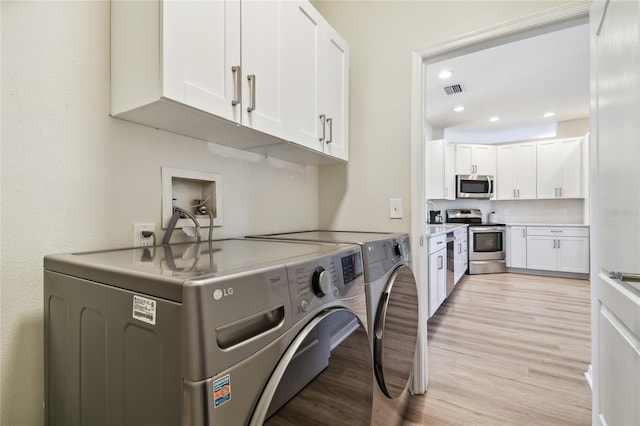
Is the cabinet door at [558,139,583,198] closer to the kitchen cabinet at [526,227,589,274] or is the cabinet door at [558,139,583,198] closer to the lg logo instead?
the kitchen cabinet at [526,227,589,274]

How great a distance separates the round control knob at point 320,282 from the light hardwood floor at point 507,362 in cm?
120

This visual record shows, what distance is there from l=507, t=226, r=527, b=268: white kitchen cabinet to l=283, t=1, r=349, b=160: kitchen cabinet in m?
4.64

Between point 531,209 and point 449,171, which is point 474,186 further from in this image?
point 531,209

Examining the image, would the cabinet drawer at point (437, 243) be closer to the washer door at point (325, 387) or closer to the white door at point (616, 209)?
the white door at point (616, 209)

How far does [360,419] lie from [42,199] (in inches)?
44.7

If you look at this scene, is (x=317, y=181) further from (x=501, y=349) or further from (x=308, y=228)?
(x=501, y=349)

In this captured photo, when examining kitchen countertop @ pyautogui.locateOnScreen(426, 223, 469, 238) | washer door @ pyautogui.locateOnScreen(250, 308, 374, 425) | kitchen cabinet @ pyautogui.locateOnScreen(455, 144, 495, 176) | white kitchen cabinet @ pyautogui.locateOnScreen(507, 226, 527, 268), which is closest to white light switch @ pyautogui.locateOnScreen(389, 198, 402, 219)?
kitchen countertop @ pyautogui.locateOnScreen(426, 223, 469, 238)

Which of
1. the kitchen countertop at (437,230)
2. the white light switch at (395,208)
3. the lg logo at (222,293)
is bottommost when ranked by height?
the kitchen countertop at (437,230)

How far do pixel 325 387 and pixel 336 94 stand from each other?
1.52 meters

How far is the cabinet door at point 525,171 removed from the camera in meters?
5.28

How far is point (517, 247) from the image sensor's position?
509cm

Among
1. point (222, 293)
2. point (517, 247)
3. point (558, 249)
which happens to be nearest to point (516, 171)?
point (517, 247)

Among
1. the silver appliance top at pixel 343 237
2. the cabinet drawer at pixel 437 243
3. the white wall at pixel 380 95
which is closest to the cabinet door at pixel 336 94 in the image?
the white wall at pixel 380 95

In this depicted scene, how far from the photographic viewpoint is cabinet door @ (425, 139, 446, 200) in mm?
5059
